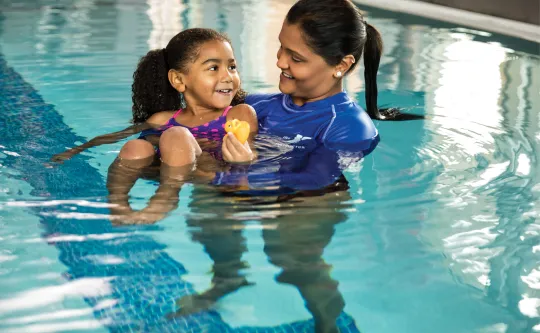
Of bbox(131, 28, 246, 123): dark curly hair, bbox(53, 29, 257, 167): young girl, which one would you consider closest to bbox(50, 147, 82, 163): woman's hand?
bbox(53, 29, 257, 167): young girl

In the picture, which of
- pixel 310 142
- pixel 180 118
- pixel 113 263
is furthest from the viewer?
pixel 180 118

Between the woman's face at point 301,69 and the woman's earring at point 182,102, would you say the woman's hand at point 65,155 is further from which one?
the woman's face at point 301,69

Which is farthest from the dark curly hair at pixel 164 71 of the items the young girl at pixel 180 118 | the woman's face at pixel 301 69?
the woman's face at pixel 301 69

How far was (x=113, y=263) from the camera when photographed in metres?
2.46

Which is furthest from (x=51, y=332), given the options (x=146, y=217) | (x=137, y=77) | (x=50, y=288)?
(x=137, y=77)

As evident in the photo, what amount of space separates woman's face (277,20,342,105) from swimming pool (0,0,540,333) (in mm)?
410

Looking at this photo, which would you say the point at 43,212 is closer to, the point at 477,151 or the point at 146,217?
the point at 146,217

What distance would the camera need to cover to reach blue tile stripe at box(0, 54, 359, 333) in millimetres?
2188

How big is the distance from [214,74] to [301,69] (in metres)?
0.39

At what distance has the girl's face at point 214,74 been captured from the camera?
323cm

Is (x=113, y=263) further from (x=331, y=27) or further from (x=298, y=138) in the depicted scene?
(x=331, y=27)

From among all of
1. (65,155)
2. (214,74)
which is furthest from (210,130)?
(65,155)

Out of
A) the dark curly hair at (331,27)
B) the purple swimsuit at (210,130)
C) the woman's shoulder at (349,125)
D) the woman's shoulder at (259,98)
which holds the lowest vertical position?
the purple swimsuit at (210,130)

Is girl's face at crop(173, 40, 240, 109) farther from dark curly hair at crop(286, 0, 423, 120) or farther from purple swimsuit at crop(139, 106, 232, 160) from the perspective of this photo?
dark curly hair at crop(286, 0, 423, 120)
